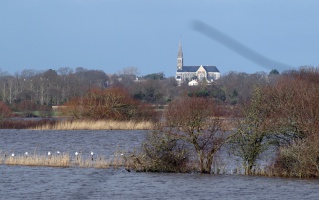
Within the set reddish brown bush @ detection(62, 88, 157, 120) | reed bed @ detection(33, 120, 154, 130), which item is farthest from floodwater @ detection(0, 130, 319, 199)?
reddish brown bush @ detection(62, 88, 157, 120)

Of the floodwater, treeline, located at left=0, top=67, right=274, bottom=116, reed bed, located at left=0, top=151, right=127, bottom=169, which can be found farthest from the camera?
treeline, located at left=0, top=67, right=274, bottom=116

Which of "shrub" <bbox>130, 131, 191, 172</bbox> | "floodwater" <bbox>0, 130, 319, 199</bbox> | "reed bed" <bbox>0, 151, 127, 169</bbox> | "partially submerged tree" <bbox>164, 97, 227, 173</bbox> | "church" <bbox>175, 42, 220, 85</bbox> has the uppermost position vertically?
"church" <bbox>175, 42, 220, 85</bbox>

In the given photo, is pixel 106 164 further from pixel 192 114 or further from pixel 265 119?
pixel 265 119

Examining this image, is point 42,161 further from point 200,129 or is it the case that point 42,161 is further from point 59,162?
point 200,129

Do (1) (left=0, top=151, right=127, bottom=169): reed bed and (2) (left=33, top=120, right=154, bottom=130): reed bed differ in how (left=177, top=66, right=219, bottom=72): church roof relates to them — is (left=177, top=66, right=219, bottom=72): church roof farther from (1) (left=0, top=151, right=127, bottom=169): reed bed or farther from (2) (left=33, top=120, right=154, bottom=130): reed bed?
(1) (left=0, top=151, right=127, bottom=169): reed bed

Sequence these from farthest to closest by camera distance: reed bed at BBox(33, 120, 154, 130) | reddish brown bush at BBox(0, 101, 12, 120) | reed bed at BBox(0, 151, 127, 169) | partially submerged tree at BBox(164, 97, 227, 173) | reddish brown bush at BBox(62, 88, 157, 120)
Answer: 1. reddish brown bush at BBox(0, 101, 12, 120)
2. reddish brown bush at BBox(62, 88, 157, 120)
3. reed bed at BBox(33, 120, 154, 130)
4. reed bed at BBox(0, 151, 127, 169)
5. partially submerged tree at BBox(164, 97, 227, 173)

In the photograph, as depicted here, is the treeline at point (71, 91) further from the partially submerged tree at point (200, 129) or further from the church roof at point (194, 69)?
the church roof at point (194, 69)

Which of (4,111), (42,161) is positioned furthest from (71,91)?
(42,161)

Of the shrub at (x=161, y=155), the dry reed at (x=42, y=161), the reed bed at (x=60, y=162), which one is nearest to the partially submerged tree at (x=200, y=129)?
the shrub at (x=161, y=155)

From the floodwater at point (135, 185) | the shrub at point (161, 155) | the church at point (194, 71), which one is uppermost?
the church at point (194, 71)

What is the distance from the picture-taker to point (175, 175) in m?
25.6

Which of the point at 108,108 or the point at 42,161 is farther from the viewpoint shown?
the point at 108,108

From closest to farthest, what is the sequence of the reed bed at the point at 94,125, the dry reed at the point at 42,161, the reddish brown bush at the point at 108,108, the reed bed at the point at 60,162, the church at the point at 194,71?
the reed bed at the point at 60,162 → the dry reed at the point at 42,161 → the reed bed at the point at 94,125 → the reddish brown bush at the point at 108,108 → the church at the point at 194,71

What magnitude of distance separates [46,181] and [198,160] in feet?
17.8
